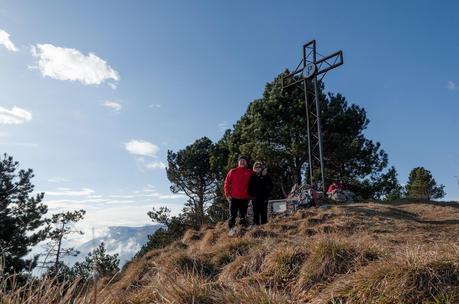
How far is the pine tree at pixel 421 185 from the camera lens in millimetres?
36531

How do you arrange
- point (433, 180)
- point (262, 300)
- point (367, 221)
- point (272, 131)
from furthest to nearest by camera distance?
1. point (433, 180)
2. point (272, 131)
3. point (367, 221)
4. point (262, 300)

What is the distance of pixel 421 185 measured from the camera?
36.5 metres

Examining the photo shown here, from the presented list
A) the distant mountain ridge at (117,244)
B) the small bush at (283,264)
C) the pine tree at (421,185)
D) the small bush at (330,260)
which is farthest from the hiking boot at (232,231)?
the pine tree at (421,185)

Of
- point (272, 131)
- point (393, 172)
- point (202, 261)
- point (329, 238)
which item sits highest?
point (272, 131)

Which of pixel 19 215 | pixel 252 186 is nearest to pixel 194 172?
pixel 19 215

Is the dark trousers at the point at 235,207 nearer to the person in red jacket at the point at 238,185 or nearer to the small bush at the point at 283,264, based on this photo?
the person in red jacket at the point at 238,185

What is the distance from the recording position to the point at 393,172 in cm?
2181

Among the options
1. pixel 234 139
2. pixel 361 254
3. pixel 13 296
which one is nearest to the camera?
pixel 13 296

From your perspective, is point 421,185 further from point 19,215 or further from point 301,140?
point 19,215

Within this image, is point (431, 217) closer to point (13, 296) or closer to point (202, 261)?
point (202, 261)

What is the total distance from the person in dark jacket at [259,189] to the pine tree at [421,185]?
30.9 meters

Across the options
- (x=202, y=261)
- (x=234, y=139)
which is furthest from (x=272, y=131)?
(x=202, y=261)

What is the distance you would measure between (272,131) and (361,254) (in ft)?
55.6

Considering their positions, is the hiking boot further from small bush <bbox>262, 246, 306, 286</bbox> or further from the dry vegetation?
small bush <bbox>262, 246, 306, 286</bbox>
